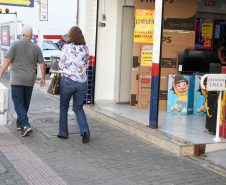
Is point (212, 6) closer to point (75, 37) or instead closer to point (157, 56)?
point (157, 56)

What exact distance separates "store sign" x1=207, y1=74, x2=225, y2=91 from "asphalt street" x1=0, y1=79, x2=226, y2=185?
4.09ft

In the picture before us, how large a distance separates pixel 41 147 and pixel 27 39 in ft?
6.43

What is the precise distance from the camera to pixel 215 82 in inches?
233

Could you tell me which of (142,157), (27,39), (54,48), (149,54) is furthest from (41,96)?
(54,48)

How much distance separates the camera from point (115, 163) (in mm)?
5207

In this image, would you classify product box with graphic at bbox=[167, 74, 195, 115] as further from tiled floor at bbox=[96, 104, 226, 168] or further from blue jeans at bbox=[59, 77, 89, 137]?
blue jeans at bbox=[59, 77, 89, 137]

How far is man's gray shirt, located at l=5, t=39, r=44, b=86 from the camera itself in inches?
251

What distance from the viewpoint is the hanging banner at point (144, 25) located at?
27.5 feet

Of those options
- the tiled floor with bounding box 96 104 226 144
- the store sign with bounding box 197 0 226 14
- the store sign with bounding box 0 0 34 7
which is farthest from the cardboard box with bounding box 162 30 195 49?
the store sign with bounding box 0 0 34 7

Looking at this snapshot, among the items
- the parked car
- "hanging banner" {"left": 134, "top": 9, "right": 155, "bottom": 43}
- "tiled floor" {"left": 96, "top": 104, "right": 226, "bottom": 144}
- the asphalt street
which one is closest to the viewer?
the asphalt street

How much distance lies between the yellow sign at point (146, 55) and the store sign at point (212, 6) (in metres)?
2.58

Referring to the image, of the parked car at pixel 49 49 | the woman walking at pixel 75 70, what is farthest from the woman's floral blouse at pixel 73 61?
the parked car at pixel 49 49

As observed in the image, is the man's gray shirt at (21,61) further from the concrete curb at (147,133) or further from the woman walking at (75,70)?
the concrete curb at (147,133)

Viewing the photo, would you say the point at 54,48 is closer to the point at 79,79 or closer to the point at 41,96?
the point at 41,96
